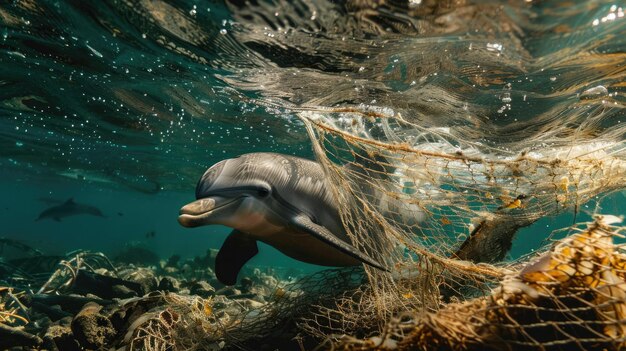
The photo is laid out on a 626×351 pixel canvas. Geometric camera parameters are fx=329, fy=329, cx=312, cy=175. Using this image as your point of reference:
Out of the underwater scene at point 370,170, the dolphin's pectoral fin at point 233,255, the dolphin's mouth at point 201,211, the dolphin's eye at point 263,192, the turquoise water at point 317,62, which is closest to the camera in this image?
the underwater scene at point 370,170

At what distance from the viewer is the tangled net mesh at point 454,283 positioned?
6.04ft

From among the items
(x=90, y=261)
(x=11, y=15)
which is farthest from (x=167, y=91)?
(x=90, y=261)

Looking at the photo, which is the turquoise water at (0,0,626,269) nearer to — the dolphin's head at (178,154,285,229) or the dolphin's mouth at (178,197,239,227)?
the dolphin's head at (178,154,285,229)

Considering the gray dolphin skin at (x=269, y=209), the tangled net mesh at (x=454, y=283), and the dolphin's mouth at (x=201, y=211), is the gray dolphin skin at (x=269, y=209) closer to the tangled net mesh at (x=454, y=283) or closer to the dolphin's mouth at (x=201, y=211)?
the dolphin's mouth at (x=201, y=211)

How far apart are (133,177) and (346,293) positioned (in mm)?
34398

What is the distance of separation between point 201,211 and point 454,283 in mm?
3566

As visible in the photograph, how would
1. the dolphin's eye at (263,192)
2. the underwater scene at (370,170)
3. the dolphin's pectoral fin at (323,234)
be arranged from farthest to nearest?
the dolphin's eye at (263,192) < the dolphin's pectoral fin at (323,234) < the underwater scene at (370,170)

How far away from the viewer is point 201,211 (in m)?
4.39

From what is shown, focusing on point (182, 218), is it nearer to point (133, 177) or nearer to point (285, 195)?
point (285, 195)

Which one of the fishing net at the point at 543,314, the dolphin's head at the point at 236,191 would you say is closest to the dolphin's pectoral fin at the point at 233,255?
the dolphin's head at the point at 236,191

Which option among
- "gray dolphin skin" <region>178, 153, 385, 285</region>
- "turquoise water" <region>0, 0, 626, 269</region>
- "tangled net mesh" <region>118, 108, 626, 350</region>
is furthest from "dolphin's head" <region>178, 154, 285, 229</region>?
"turquoise water" <region>0, 0, 626, 269</region>

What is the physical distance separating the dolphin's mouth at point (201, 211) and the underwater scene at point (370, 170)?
0.14ft

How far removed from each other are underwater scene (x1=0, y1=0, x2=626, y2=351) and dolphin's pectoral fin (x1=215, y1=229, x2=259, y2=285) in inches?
1.6

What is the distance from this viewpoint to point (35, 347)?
4.57 m
